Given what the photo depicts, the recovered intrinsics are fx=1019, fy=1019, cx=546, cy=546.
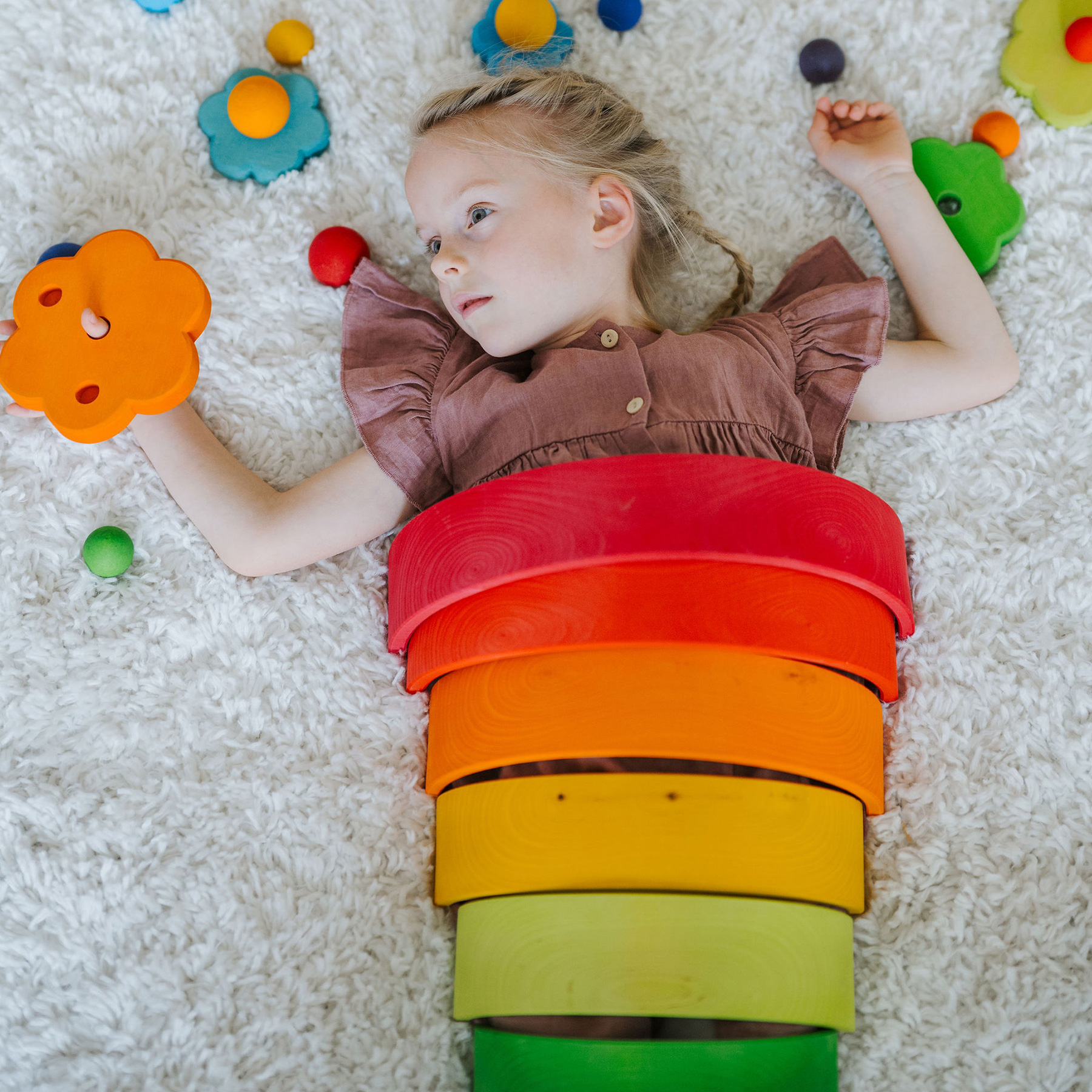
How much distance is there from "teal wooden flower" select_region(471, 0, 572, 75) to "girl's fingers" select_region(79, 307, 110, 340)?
53cm

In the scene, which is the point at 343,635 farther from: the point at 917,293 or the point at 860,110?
the point at 860,110

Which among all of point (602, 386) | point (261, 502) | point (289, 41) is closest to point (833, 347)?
point (602, 386)

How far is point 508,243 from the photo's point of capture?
1.00 m

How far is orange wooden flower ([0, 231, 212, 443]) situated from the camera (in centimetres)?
87

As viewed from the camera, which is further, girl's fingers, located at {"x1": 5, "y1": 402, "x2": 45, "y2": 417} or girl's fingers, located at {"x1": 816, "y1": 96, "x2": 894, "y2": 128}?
girl's fingers, located at {"x1": 816, "y1": 96, "x2": 894, "y2": 128}

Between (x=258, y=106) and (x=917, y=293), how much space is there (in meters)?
0.73

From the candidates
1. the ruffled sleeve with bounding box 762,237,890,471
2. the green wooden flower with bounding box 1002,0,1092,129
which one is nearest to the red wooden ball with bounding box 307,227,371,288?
the ruffled sleeve with bounding box 762,237,890,471

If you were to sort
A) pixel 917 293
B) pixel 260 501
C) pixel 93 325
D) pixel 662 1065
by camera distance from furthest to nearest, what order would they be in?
pixel 917 293 → pixel 260 501 → pixel 93 325 → pixel 662 1065

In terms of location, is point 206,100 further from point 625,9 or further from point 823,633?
point 823,633

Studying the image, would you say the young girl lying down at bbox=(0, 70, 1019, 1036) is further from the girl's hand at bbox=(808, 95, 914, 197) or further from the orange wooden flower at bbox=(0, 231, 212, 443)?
the orange wooden flower at bbox=(0, 231, 212, 443)

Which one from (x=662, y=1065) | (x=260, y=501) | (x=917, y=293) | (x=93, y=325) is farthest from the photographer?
(x=917, y=293)

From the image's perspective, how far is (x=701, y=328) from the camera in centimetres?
111

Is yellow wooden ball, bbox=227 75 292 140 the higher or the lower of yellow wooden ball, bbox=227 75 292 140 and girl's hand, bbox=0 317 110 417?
the higher

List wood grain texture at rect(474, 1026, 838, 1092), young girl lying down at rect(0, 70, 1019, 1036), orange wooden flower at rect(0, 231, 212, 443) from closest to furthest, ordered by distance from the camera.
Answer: wood grain texture at rect(474, 1026, 838, 1092) < orange wooden flower at rect(0, 231, 212, 443) < young girl lying down at rect(0, 70, 1019, 1036)
